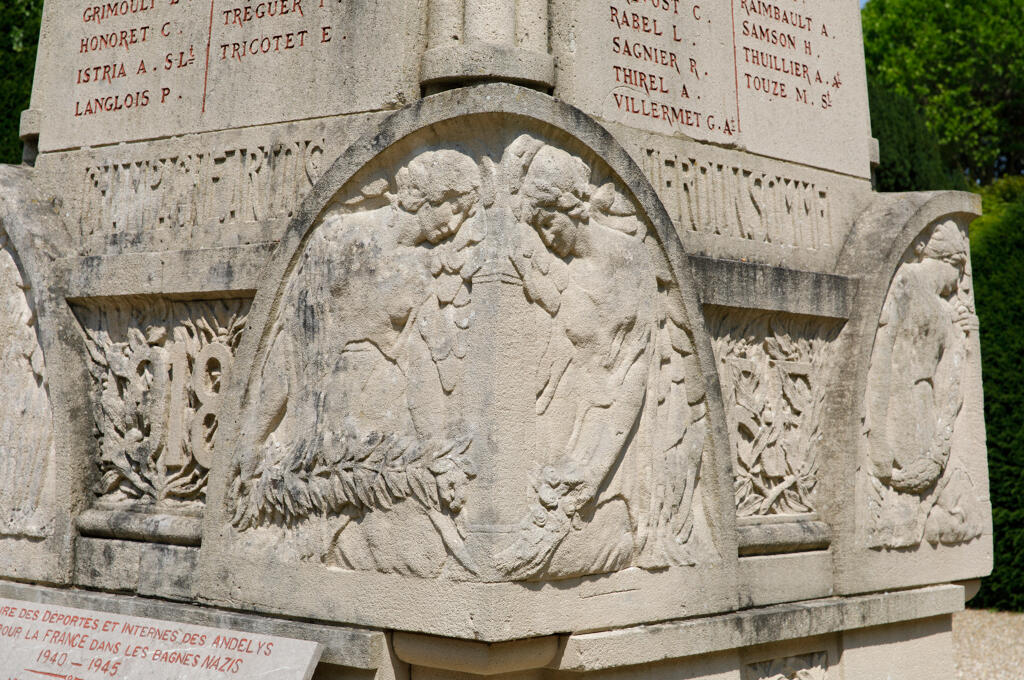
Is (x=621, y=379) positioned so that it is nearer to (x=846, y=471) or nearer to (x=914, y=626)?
(x=846, y=471)

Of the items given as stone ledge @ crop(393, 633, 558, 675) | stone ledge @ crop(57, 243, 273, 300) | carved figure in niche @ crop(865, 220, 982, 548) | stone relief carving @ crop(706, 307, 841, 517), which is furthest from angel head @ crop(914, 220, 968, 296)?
stone ledge @ crop(57, 243, 273, 300)

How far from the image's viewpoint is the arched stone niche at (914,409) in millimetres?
6164

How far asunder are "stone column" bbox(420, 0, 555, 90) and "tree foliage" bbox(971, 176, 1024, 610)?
24.4ft

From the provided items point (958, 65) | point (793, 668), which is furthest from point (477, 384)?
point (958, 65)

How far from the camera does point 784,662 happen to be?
18.8ft

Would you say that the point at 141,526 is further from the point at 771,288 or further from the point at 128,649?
the point at 771,288

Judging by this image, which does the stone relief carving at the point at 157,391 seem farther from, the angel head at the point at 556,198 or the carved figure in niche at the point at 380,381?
the angel head at the point at 556,198

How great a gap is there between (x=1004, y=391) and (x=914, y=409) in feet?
16.7

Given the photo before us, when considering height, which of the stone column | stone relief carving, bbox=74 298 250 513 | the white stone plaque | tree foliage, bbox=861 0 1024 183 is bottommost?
the white stone plaque

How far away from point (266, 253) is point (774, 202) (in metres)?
2.48

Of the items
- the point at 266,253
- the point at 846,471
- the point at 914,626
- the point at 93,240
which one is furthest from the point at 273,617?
the point at 914,626

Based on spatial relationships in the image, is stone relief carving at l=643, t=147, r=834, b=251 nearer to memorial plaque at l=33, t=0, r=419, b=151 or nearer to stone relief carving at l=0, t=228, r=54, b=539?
memorial plaque at l=33, t=0, r=419, b=151

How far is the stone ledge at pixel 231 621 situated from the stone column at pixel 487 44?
7.02ft

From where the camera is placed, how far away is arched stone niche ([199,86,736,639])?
173 inches
